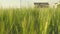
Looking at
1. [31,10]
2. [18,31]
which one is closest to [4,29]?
[18,31]

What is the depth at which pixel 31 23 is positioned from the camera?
890 mm

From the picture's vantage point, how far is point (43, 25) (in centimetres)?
89

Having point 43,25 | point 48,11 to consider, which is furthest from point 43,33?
point 48,11

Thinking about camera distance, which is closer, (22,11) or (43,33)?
(43,33)

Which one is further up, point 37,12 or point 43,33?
point 37,12

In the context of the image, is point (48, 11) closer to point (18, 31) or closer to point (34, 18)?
point (34, 18)

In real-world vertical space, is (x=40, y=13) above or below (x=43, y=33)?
above

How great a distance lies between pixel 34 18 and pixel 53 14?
112 millimetres

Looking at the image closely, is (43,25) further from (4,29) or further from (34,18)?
(4,29)

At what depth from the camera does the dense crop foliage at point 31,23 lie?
0.88 meters

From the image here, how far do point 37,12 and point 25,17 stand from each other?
83mm

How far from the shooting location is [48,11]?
0.95 meters

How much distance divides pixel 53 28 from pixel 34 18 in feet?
0.39

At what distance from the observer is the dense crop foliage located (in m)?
0.88
